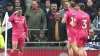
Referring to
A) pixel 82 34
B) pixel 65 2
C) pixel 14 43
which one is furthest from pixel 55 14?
pixel 82 34

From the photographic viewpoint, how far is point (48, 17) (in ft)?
63.0

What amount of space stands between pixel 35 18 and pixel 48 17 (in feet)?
1.84

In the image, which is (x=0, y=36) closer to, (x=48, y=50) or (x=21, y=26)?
(x=21, y=26)

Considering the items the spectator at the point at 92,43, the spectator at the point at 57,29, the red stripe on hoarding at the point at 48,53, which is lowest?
the red stripe on hoarding at the point at 48,53

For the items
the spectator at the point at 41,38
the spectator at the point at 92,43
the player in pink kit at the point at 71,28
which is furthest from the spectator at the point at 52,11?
the player in pink kit at the point at 71,28

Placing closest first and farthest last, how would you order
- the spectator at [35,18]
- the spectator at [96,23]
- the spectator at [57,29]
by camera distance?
the spectator at [57,29] < the spectator at [96,23] < the spectator at [35,18]

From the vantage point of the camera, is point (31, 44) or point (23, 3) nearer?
point (31, 44)

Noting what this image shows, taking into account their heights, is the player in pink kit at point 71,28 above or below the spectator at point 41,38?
above

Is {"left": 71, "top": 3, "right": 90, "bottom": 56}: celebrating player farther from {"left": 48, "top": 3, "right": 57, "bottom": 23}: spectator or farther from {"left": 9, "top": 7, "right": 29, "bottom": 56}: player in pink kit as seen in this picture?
{"left": 48, "top": 3, "right": 57, "bottom": 23}: spectator

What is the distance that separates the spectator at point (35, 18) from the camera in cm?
1908

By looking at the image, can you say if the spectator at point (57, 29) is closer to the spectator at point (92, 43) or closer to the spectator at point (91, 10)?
the spectator at point (92, 43)

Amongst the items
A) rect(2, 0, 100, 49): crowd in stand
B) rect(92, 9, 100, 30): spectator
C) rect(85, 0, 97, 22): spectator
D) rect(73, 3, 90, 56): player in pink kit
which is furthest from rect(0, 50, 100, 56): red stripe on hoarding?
rect(73, 3, 90, 56): player in pink kit

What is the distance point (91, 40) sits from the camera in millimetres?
18281

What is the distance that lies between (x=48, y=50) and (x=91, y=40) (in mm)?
1842
